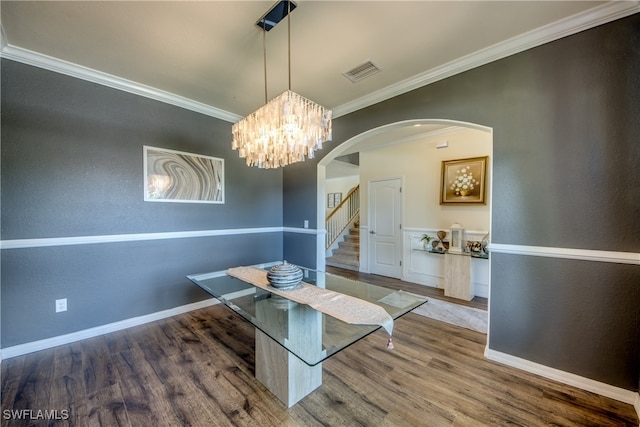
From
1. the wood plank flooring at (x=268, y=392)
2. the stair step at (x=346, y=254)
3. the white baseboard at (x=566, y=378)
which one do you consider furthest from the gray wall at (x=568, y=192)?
the stair step at (x=346, y=254)

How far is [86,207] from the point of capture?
8.28ft

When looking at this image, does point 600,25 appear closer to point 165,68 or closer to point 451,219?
point 451,219

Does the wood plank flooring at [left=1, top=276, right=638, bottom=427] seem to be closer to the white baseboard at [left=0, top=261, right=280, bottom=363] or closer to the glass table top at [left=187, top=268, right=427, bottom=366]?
the white baseboard at [left=0, top=261, right=280, bottom=363]

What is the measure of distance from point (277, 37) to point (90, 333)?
3.43m

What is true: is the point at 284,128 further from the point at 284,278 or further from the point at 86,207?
the point at 86,207

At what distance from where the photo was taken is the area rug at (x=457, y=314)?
9.34ft

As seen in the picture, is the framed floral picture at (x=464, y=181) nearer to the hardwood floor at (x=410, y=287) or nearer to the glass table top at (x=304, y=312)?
the hardwood floor at (x=410, y=287)

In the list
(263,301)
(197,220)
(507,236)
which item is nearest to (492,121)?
(507,236)

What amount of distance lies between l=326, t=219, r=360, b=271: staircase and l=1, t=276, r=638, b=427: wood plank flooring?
3335 mm

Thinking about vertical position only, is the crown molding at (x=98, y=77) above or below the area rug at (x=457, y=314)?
above

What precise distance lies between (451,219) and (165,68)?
450cm

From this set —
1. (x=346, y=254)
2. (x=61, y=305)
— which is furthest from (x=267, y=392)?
(x=346, y=254)

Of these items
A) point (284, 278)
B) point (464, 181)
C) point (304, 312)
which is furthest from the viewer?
point (464, 181)

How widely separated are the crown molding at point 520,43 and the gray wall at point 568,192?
5 cm
